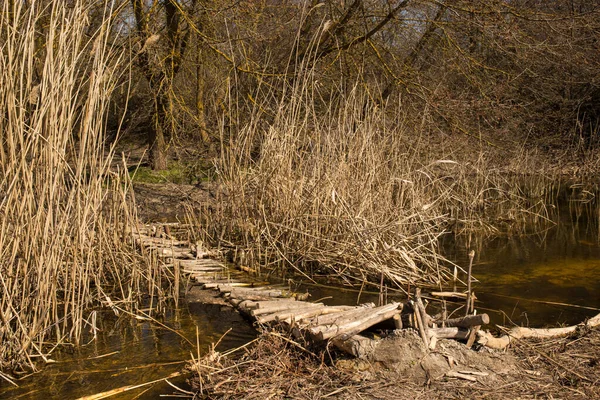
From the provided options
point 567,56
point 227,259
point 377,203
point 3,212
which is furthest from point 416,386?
point 567,56

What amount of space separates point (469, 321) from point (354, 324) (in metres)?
0.51

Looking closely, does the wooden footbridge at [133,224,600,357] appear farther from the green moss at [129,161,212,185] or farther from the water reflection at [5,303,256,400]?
the green moss at [129,161,212,185]

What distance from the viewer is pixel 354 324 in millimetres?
2928

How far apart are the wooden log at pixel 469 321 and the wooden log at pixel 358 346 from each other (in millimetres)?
389

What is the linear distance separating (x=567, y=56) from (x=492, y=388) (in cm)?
746

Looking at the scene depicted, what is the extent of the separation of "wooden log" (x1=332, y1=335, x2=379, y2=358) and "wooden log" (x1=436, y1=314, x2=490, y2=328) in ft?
1.28

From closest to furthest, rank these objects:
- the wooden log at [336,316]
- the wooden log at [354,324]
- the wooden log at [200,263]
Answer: the wooden log at [354,324] → the wooden log at [336,316] → the wooden log at [200,263]

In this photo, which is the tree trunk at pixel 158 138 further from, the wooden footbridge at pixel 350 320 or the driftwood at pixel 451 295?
the driftwood at pixel 451 295

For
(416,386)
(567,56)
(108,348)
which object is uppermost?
(567,56)

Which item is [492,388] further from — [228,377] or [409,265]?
[409,265]

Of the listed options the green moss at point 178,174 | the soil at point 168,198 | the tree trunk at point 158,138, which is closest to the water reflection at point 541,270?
the soil at point 168,198

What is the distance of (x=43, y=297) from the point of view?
9.89 ft

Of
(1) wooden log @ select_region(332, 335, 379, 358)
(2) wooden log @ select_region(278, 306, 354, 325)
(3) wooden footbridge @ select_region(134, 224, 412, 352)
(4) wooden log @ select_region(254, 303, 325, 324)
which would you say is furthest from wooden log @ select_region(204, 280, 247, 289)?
(1) wooden log @ select_region(332, 335, 379, 358)

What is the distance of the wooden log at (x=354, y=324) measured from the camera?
9.32ft
